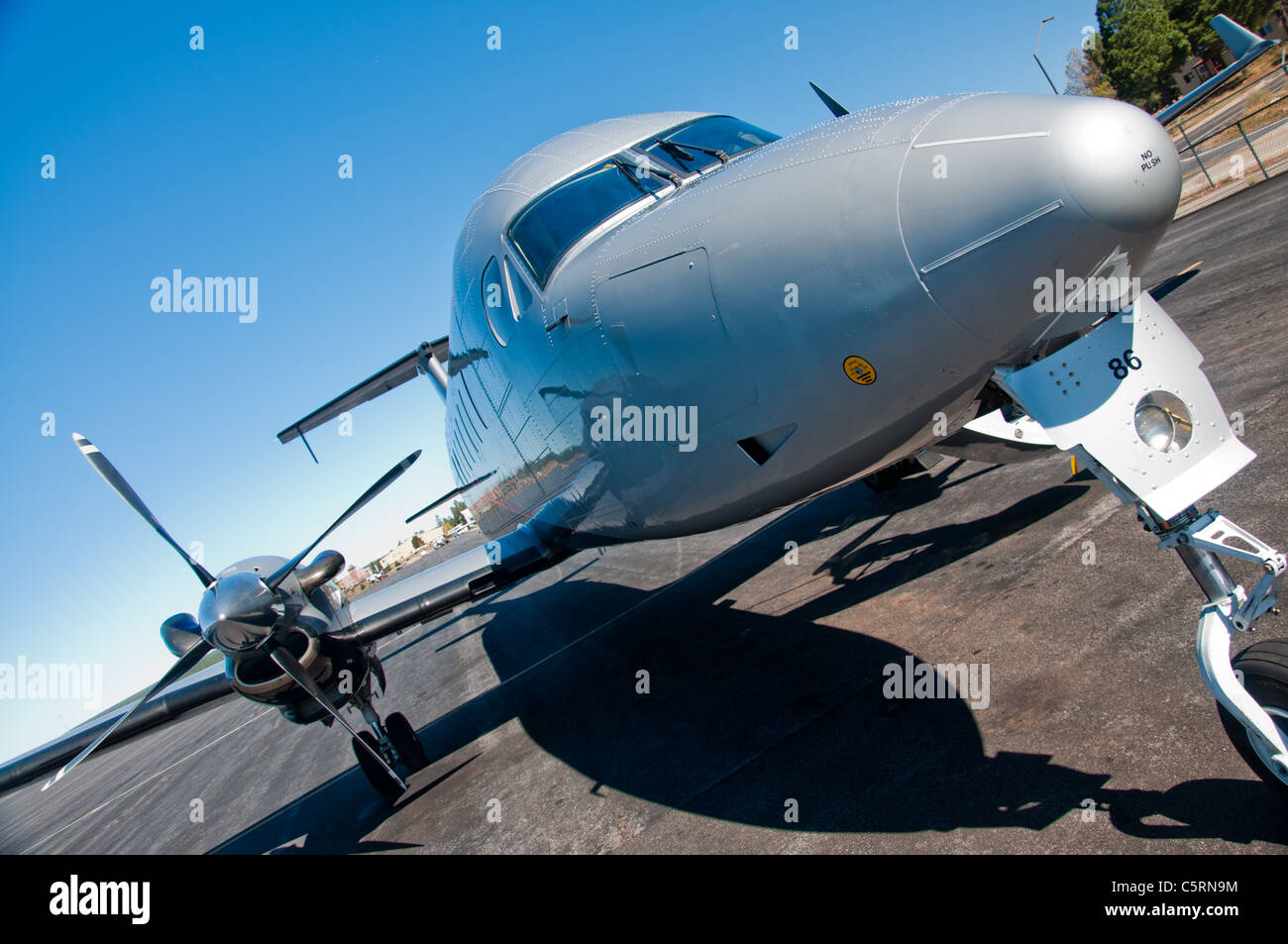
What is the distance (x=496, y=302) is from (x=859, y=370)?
13.2 feet

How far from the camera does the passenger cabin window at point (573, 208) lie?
5523 mm

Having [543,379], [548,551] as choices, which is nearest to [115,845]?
[548,551]

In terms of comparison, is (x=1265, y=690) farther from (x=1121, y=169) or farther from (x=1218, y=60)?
(x=1218, y=60)

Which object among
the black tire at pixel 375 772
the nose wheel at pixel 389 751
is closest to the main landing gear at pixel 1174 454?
the nose wheel at pixel 389 751

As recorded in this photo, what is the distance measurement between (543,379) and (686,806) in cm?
337

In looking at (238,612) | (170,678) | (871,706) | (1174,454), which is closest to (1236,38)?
(1174,454)

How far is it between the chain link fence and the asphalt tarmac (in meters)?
12.3

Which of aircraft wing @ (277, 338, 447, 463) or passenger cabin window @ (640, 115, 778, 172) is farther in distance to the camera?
aircraft wing @ (277, 338, 447, 463)

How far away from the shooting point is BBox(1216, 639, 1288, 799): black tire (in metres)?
2.92

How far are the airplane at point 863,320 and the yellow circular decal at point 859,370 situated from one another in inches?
0.5

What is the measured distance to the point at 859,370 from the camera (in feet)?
11.8

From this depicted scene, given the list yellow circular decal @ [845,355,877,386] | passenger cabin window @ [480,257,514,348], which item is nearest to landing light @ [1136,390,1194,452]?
yellow circular decal @ [845,355,877,386]

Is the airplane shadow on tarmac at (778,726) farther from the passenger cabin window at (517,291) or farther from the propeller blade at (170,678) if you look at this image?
the passenger cabin window at (517,291)

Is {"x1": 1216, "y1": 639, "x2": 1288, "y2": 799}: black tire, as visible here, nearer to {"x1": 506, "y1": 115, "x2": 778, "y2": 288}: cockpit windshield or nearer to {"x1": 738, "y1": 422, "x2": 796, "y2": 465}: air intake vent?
{"x1": 738, "y1": 422, "x2": 796, "y2": 465}: air intake vent
